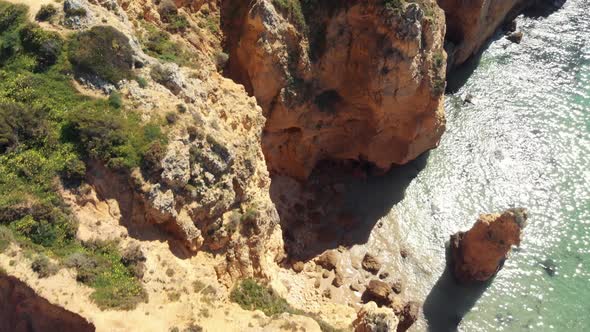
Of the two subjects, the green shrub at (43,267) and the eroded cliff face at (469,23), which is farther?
A: the eroded cliff face at (469,23)

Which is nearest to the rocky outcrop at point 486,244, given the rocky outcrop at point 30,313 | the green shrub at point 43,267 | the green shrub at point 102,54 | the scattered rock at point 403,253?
the scattered rock at point 403,253

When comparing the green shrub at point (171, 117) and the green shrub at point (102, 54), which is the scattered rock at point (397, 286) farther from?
the green shrub at point (102, 54)

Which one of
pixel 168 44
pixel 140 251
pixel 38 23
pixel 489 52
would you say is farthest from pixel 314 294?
pixel 489 52

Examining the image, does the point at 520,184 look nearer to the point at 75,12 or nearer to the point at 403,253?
the point at 403,253

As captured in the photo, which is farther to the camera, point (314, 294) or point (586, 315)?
point (586, 315)

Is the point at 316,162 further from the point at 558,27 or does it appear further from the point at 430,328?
the point at 558,27

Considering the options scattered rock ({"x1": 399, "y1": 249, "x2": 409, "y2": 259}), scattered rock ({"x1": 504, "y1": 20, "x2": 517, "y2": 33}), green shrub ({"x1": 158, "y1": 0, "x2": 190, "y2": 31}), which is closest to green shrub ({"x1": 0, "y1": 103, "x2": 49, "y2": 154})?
green shrub ({"x1": 158, "y1": 0, "x2": 190, "y2": 31})
